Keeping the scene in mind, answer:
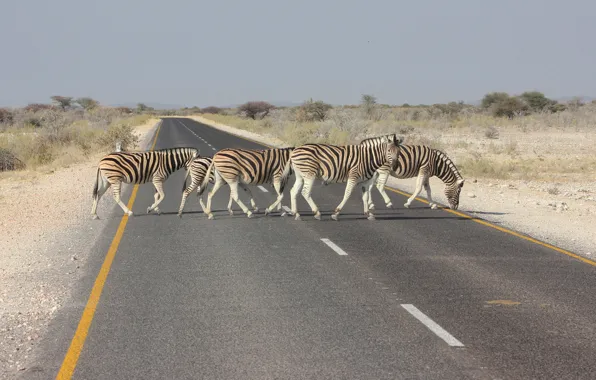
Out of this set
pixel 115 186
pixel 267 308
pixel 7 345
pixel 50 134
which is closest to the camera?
pixel 7 345

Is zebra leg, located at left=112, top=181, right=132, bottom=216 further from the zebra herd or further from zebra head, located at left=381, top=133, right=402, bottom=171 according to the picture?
zebra head, located at left=381, top=133, right=402, bottom=171

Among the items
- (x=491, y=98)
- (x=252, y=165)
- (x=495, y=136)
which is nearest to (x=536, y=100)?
(x=491, y=98)

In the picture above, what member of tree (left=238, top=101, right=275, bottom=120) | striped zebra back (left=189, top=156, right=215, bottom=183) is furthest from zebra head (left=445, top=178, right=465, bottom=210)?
tree (left=238, top=101, right=275, bottom=120)

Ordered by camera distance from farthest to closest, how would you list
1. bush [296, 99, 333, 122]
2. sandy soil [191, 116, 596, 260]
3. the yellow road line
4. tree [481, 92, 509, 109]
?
tree [481, 92, 509, 109], bush [296, 99, 333, 122], sandy soil [191, 116, 596, 260], the yellow road line

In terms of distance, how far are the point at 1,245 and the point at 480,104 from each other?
8365 cm

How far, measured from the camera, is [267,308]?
812 centimetres

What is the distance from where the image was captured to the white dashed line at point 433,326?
6926 mm

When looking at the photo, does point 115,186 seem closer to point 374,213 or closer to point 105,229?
point 105,229

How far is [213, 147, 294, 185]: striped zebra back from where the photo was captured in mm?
14688

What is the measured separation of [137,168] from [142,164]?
136 mm

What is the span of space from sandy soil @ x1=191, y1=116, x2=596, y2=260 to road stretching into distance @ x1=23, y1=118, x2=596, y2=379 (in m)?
1.19

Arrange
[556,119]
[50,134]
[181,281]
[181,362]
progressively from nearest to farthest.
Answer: [181,362] → [181,281] → [50,134] → [556,119]

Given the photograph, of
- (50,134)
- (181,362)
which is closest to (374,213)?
(181,362)

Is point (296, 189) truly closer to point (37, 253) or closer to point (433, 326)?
point (37, 253)
